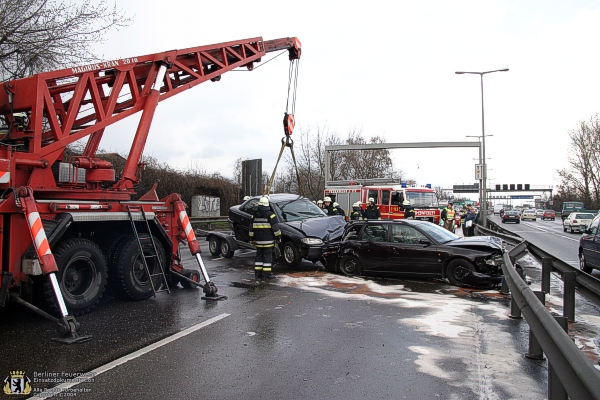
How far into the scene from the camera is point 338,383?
4027 millimetres

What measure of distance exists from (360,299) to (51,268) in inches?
176

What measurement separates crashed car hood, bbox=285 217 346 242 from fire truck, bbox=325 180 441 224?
902cm

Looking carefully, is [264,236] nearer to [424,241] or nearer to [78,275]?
[424,241]

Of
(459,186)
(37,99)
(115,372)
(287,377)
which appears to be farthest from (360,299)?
(459,186)

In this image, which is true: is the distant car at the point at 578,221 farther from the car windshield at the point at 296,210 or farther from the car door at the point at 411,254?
the car door at the point at 411,254

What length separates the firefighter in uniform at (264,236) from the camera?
9.63m

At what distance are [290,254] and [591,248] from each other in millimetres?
6810

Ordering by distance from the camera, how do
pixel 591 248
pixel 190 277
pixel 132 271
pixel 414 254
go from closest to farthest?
1. pixel 132 271
2. pixel 190 277
3. pixel 414 254
4. pixel 591 248

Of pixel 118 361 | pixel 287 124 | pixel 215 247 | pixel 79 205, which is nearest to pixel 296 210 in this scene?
pixel 287 124

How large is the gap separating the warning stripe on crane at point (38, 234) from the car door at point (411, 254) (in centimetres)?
643

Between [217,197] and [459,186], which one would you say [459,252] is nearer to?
[217,197]

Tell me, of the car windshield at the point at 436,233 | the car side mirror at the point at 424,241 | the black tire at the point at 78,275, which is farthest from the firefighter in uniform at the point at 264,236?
the black tire at the point at 78,275

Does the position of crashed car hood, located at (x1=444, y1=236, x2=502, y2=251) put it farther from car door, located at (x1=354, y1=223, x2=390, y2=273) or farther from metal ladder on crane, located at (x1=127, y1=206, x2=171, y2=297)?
metal ladder on crane, located at (x1=127, y1=206, x2=171, y2=297)

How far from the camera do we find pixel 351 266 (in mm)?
10312
